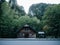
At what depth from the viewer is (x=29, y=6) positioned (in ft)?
9.66

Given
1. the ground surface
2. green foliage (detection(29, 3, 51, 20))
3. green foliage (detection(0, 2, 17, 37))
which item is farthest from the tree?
green foliage (detection(0, 2, 17, 37))

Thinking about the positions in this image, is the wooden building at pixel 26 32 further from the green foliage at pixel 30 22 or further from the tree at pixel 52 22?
the tree at pixel 52 22

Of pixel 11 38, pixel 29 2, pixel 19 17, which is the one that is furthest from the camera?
pixel 29 2

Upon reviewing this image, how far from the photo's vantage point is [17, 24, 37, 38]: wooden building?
8.75 feet

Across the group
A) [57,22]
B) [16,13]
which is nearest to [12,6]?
[16,13]

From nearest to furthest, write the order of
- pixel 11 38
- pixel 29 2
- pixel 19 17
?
pixel 11 38 → pixel 19 17 → pixel 29 2

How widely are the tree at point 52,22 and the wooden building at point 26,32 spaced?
9.8 inches

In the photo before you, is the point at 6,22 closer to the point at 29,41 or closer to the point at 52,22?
the point at 29,41

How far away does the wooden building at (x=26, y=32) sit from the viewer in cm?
267

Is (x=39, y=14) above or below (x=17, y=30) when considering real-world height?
above

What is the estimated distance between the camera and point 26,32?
2.70 m

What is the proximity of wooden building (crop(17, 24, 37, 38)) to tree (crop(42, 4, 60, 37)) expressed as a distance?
0.82 ft

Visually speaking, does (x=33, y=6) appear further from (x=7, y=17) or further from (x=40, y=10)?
(x=7, y=17)

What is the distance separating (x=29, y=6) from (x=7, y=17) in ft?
1.73
